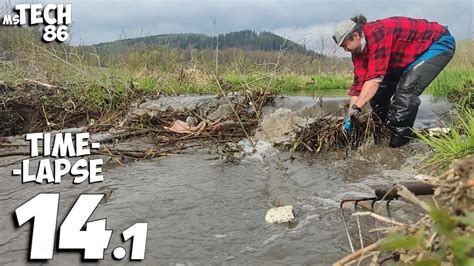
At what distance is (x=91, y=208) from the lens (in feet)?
12.2

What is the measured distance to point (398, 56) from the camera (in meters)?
5.21

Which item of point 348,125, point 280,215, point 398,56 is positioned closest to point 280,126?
point 348,125

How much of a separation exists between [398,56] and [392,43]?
0.23m

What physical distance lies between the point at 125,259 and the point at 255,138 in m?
3.47

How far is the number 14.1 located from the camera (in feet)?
9.30

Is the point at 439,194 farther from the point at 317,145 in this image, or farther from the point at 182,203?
the point at 317,145

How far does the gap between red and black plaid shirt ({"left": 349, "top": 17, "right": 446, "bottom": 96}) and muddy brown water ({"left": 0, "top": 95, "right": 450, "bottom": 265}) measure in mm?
886

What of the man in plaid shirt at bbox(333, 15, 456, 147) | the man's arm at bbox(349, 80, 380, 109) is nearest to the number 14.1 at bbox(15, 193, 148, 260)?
the man's arm at bbox(349, 80, 380, 109)

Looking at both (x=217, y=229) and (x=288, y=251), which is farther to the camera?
(x=217, y=229)

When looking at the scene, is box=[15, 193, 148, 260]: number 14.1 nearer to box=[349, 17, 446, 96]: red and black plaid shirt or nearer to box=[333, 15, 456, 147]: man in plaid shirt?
box=[333, 15, 456, 147]: man in plaid shirt

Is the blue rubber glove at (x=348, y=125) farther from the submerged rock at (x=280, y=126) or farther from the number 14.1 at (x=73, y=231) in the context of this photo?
the number 14.1 at (x=73, y=231)

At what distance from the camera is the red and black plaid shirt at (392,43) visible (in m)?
4.86

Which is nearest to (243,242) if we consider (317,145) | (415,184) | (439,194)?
(415,184)

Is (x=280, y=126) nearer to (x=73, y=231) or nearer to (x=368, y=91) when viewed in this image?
(x=368, y=91)
